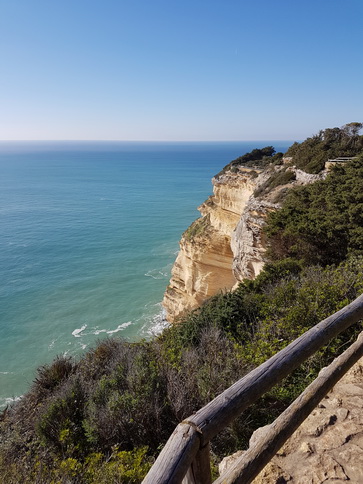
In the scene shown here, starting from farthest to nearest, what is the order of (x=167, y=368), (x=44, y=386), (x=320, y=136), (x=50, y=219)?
1. (x=50, y=219)
2. (x=320, y=136)
3. (x=44, y=386)
4. (x=167, y=368)

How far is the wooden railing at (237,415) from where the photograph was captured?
1.77 metres

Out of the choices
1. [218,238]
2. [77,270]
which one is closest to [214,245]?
[218,238]

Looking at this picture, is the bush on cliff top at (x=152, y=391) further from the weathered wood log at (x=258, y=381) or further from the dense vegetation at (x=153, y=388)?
the weathered wood log at (x=258, y=381)

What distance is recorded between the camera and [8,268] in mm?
31422

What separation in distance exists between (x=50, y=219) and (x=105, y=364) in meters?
46.1

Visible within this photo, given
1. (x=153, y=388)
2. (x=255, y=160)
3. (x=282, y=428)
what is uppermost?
(x=255, y=160)

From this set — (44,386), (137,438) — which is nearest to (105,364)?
(44,386)

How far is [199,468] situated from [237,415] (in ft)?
1.37

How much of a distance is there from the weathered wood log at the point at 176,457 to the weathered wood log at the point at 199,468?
0.52ft

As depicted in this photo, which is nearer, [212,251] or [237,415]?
[237,415]

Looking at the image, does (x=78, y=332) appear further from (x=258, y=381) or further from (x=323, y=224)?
(x=258, y=381)

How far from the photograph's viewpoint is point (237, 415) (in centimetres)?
221

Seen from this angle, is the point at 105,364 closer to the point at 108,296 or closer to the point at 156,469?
the point at 156,469

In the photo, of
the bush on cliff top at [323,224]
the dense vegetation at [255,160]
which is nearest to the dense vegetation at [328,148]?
the dense vegetation at [255,160]
